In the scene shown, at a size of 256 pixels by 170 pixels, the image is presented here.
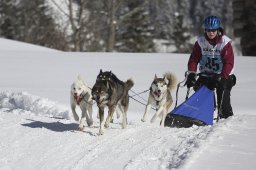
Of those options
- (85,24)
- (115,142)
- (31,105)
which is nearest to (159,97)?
(115,142)

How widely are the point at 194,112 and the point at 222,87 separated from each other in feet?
1.86

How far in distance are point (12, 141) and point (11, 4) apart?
39195mm

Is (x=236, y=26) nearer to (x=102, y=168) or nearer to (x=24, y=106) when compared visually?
(x=24, y=106)

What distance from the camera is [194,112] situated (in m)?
7.37

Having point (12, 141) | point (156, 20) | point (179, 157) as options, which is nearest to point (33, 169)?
point (12, 141)

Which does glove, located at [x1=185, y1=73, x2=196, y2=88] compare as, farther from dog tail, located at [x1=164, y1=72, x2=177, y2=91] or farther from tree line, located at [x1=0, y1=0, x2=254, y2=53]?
tree line, located at [x1=0, y1=0, x2=254, y2=53]

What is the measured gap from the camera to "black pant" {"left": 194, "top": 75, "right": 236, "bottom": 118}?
7.52 m

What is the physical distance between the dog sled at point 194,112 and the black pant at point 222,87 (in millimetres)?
166

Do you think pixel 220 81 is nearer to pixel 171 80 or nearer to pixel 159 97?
pixel 159 97

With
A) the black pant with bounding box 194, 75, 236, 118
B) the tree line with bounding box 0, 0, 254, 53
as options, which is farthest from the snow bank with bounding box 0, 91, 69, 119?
the tree line with bounding box 0, 0, 254, 53

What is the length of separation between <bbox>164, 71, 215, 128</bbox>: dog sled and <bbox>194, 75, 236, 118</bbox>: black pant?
17 centimetres

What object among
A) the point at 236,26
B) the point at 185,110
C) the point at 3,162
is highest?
the point at 236,26

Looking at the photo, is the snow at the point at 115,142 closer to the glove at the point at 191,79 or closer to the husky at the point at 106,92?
the husky at the point at 106,92

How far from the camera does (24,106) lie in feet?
34.0
